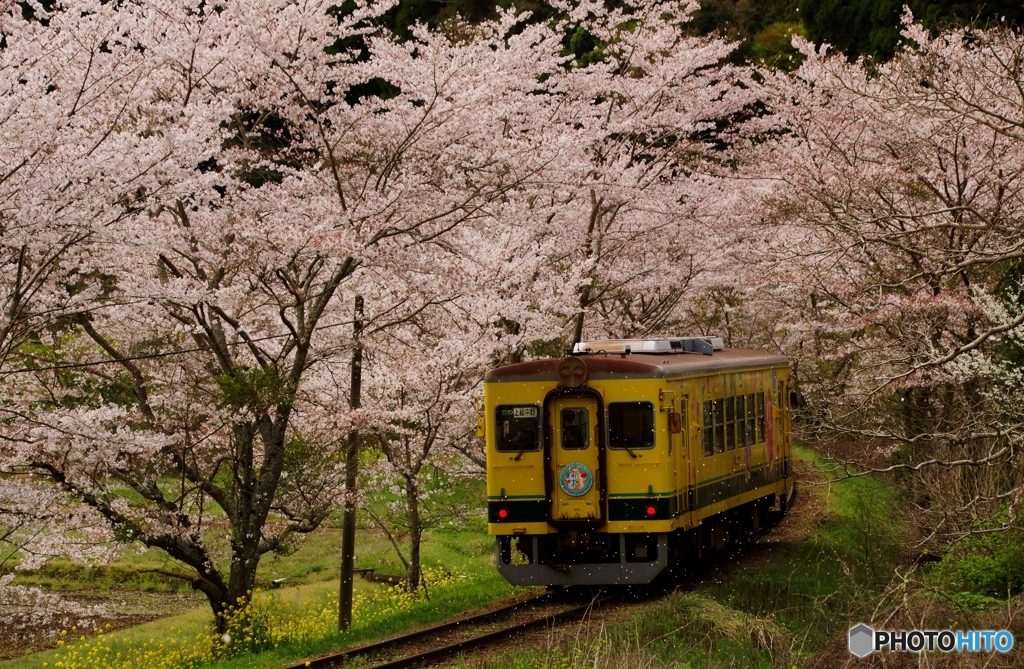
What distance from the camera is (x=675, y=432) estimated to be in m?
10.9

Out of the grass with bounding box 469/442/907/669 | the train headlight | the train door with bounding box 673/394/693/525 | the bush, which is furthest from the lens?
the train door with bounding box 673/394/693/525

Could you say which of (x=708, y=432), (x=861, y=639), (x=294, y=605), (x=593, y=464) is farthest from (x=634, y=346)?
(x=294, y=605)

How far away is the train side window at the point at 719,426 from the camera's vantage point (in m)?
12.3

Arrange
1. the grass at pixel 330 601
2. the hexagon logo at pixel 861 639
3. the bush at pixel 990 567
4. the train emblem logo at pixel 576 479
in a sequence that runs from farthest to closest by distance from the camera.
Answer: the train emblem logo at pixel 576 479 → the grass at pixel 330 601 → the bush at pixel 990 567 → the hexagon logo at pixel 861 639

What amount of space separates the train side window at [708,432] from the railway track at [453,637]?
81.2 inches

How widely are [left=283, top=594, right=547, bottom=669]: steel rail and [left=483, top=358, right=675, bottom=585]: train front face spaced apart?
1.27 feet

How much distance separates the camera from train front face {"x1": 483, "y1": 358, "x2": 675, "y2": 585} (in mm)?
10734

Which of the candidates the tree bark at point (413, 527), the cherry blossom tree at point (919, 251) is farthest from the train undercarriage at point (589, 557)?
the tree bark at point (413, 527)

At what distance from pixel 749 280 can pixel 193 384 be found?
10.1 m

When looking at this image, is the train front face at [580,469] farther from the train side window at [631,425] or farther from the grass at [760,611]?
the grass at [760,611]

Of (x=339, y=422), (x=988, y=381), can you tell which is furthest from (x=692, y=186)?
(x=339, y=422)

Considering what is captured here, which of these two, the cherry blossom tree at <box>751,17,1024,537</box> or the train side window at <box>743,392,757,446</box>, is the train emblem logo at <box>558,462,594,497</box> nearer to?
the cherry blossom tree at <box>751,17,1024,537</box>

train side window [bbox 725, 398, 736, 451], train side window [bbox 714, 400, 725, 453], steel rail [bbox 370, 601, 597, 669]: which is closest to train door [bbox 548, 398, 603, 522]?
steel rail [bbox 370, 601, 597, 669]

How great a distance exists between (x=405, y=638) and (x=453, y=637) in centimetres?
43
